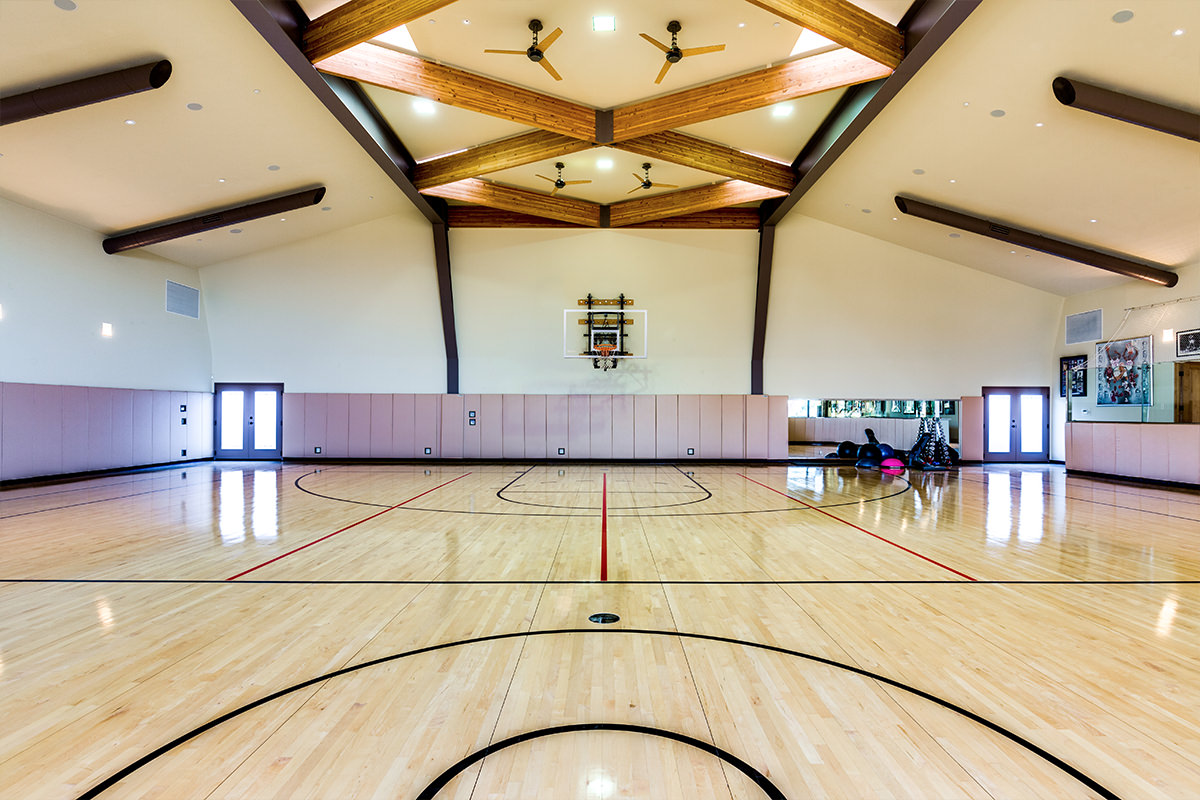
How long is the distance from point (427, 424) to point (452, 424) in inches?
26.4

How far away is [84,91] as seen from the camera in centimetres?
754

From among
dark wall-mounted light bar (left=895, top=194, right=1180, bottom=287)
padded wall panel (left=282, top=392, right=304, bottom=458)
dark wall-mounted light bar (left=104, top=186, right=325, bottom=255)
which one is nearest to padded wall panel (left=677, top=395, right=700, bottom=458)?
dark wall-mounted light bar (left=895, top=194, right=1180, bottom=287)

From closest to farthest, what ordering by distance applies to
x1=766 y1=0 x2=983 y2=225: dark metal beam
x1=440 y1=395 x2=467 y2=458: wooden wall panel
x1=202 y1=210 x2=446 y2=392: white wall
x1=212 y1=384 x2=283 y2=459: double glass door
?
x1=766 y1=0 x2=983 y2=225: dark metal beam
x1=202 y1=210 x2=446 y2=392: white wall
x1=440 y1=395 x2=467 y2=458: wooden wall panel
x1=212 y1=384 x2=283 y2=459: double glass door

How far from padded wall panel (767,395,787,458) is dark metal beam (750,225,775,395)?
1.68ft

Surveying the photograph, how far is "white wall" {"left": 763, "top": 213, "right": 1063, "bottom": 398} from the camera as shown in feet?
51.2

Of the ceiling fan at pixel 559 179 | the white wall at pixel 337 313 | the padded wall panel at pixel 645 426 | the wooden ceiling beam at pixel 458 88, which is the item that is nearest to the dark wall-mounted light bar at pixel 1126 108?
the wooden ceiling beam at pixel 458 88

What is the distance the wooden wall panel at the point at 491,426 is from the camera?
16281mm

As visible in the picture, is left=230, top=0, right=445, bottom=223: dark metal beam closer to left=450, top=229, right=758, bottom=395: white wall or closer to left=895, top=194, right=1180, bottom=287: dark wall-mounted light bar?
left=450, top=229, right=758, bottom=395: white wall

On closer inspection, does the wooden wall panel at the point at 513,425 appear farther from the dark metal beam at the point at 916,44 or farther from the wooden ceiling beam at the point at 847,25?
the wooden ceiling beam at the point at 847,25

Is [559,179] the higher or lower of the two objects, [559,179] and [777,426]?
the higher

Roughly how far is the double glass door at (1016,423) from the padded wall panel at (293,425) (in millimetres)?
18413

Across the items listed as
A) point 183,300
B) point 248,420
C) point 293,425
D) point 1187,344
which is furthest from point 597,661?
point 248,420

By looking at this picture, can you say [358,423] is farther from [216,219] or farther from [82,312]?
[82,312]

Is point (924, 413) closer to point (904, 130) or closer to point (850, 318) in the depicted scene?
point (850, 318)
